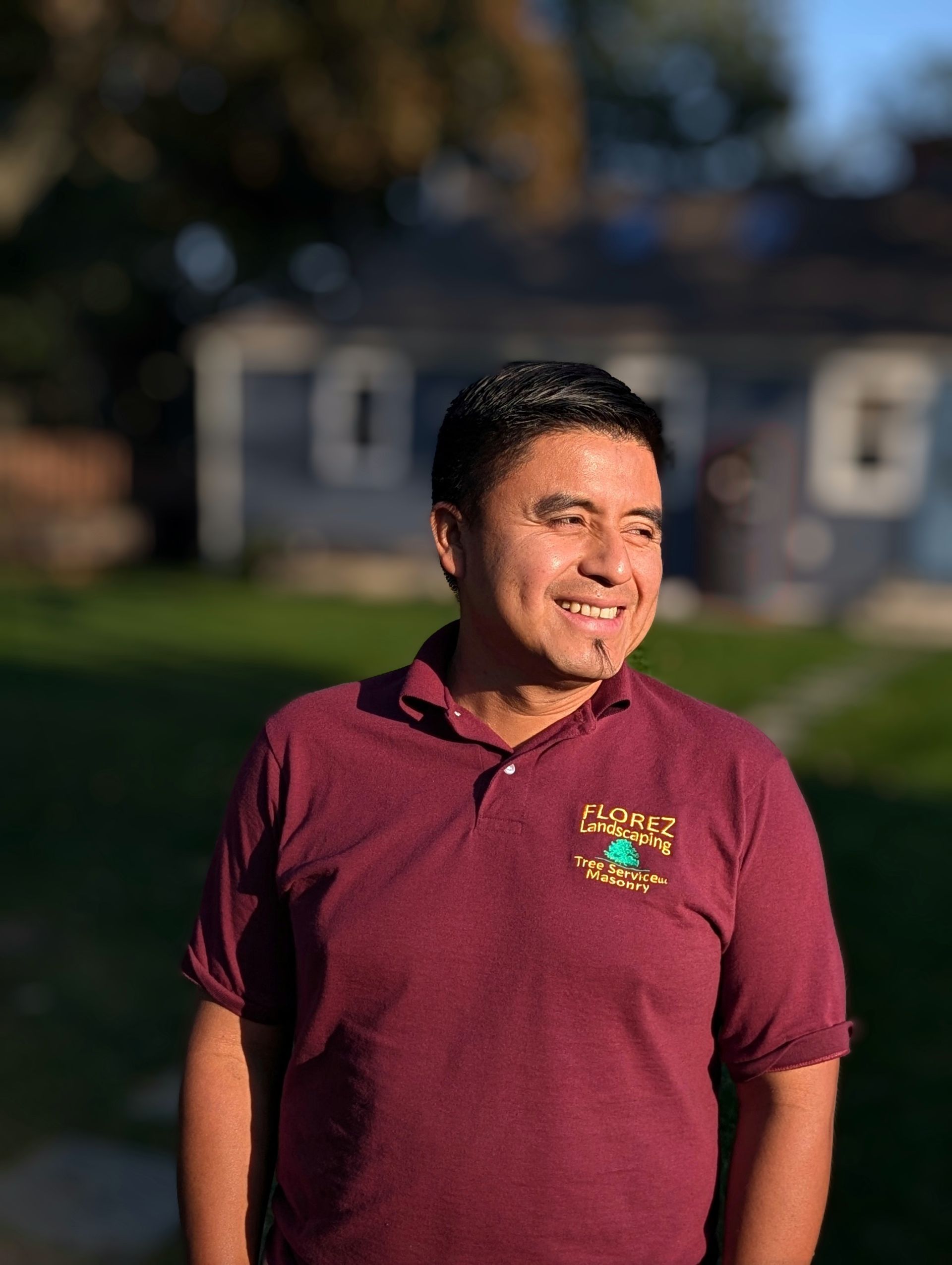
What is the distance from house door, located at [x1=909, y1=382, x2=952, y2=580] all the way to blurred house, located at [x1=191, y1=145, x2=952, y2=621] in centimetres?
3

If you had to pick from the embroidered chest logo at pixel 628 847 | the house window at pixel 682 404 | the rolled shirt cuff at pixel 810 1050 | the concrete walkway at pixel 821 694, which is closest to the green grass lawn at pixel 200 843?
the concrete walkway at pixel 821 694

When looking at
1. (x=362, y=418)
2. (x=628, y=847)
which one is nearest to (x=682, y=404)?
(x=362, y=418)

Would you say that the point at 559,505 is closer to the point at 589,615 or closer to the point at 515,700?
the point at 589,615

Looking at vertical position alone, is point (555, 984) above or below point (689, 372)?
below

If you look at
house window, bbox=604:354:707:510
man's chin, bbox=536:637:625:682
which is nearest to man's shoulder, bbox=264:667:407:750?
man's chin, bbox=536:637:625:682

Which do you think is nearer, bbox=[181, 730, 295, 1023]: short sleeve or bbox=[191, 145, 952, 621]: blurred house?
bbox=[181, 730, 295, 1023]: short sleeve

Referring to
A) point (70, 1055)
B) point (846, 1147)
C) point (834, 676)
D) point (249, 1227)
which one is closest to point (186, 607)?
point (834, 676)

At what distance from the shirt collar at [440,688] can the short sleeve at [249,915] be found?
25 centimetres

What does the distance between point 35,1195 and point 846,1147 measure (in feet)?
8.76

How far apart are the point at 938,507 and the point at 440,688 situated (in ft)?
59.5

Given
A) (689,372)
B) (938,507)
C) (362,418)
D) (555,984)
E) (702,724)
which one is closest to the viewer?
(555,984)

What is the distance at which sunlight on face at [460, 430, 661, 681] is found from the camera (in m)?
2.13

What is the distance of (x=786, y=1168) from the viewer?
2035 mm

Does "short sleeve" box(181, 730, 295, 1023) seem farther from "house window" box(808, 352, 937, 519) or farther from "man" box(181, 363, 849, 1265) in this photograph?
"house window" box(808, 352, 937, 519)
